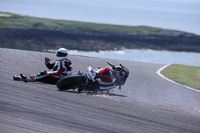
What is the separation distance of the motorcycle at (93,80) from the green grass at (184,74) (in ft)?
22.4

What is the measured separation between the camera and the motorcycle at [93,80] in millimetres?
12320

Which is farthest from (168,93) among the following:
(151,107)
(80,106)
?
(80,106)

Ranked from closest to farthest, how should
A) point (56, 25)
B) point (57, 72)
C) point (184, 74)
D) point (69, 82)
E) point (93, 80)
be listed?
1. point (69, 82)
2. point (93, 80)
3. point (57, 72)
4. point (184, 74)
5. point (56, 25)

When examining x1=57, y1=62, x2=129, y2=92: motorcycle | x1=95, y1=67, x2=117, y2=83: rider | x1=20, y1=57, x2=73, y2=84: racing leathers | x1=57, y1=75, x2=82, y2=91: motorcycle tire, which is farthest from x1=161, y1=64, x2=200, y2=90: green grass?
x1=57, y1=75, x2=82, y2=91: motorcycle tire

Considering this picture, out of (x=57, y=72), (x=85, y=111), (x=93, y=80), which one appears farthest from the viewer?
(x=57, y=72)

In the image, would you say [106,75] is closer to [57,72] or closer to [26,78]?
[57,72]

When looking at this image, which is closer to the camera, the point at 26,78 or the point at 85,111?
the point at 85,111

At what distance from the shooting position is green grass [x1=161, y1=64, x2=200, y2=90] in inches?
801

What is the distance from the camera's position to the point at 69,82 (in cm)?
1234

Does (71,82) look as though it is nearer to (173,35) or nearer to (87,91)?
(87,91)

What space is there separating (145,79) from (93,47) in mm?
38916

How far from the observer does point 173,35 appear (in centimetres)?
6950

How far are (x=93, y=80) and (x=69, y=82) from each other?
938 millimetres

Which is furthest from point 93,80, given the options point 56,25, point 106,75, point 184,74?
point 56,25
